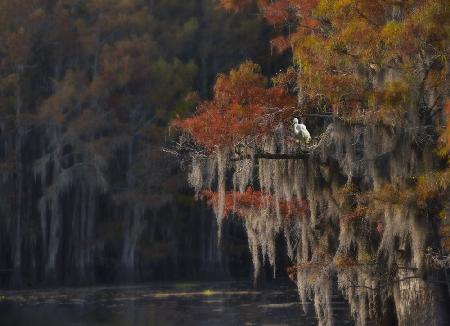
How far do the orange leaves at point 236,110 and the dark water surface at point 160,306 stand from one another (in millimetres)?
6606

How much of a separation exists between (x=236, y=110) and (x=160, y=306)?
37.4ft

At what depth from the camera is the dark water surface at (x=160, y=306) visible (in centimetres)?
2142

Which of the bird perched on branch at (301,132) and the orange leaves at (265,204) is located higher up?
the bird perched on branch at (301,132)

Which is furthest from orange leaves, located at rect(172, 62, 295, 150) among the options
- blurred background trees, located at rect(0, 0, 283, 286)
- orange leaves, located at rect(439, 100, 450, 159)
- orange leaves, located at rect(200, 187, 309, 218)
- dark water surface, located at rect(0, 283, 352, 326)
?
blurred background trees, located at rect(0, 0, 283, 286)

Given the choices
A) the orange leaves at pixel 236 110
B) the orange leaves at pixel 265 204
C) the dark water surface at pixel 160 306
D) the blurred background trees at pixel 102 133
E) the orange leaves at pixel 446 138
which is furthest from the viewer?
the blurred background trees at pixel 102 133

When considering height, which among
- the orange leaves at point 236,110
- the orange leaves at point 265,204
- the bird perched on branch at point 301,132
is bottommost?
the orange leaves at point 265,204

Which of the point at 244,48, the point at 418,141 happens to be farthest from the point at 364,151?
the point at 244,48

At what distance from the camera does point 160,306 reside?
2511 centimetres

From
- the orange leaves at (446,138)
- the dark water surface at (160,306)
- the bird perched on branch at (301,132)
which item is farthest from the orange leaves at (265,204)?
the dark water surface at (160,306)

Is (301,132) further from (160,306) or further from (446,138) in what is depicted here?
(160,306)

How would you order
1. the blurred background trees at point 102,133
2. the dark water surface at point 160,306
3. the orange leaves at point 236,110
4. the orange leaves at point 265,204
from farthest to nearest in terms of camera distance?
1. the blurred background trees at point 102,133
2. the dark water surface at point 160,306
3. the orange leaves at point 265,204
4. the orange leaves at point 236,110

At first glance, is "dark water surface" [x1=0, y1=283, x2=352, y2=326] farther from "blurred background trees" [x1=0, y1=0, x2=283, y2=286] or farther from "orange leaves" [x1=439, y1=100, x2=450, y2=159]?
"orange leaves" [x1=439, y1=100, x2=450, y2=159]

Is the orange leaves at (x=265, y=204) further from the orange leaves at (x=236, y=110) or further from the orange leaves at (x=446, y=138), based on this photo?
the orange leaves at (x=446, y=138)

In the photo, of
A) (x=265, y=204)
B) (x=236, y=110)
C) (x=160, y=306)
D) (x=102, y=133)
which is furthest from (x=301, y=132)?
(x=102, y=133)
